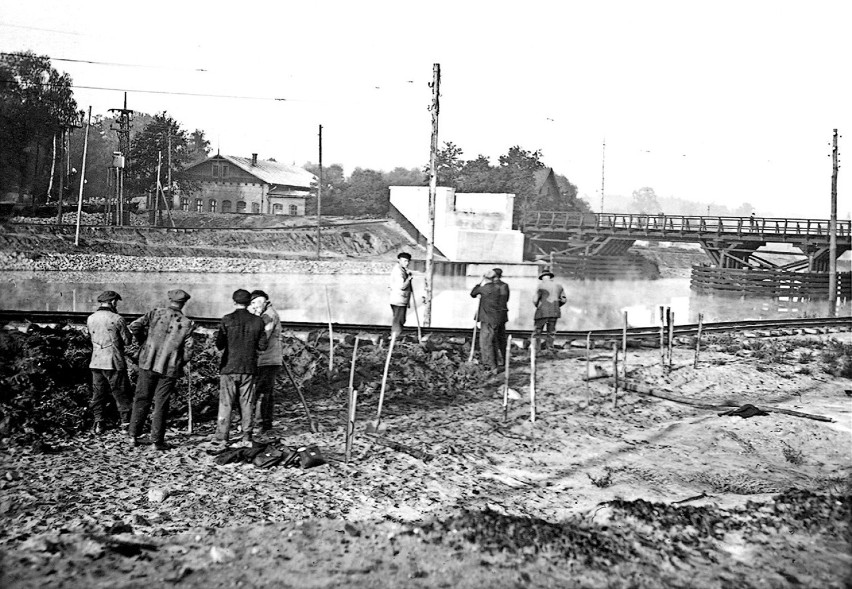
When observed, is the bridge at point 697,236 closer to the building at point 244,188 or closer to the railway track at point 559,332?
the building at point 244,188

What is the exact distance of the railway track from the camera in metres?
15.1

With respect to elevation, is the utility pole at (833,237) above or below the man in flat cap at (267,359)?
above

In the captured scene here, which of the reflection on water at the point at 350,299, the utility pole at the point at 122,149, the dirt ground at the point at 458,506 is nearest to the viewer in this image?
the dirt ground at the point at 458,506

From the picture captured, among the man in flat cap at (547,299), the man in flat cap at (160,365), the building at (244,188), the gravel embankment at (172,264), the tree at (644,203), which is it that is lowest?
the man in flat cap at (160,365)

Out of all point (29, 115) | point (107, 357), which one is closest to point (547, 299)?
point (107, 357)

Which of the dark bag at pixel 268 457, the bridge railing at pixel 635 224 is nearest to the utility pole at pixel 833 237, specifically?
the bridge railing at pixel 635 224

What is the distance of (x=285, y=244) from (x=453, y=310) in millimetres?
14147

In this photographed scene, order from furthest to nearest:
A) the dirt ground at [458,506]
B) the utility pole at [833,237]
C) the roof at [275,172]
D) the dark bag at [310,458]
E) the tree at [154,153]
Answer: the roof at [275,172], the tree at [154,153], the utility pole at [833,237], the dark bag at [310,458], the dirt ground at [458,506]

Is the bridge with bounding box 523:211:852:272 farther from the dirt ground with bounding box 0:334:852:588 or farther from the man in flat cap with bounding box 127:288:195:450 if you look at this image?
the man in flat cap with bounding box 127:288:195:450

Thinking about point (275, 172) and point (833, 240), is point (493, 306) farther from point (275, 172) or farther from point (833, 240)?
point (275, 172)

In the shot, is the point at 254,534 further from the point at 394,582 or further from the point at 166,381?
the point at 166,381

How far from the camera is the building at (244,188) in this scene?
44125 millimetres

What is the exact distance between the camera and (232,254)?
122 ft

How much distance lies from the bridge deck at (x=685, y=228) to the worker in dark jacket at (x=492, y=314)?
28908mm
